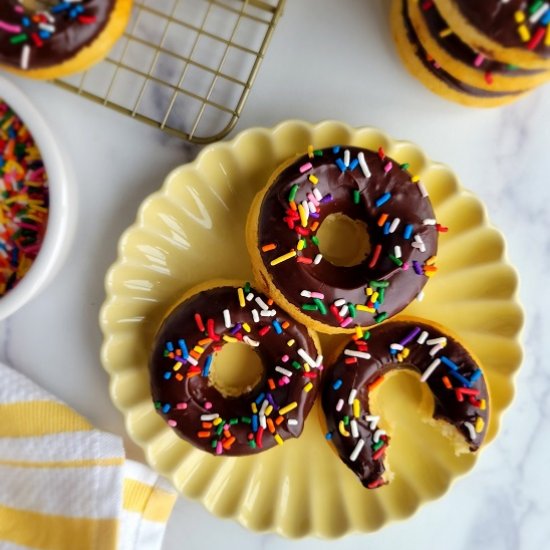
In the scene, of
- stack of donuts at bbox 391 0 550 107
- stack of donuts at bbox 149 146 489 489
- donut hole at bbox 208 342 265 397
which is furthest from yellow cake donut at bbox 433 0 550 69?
donut hole at bbox 208 342 265 397

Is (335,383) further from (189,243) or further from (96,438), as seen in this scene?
(96,438)

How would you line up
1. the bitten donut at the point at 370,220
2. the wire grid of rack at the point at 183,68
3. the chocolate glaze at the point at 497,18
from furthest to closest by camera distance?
1. the wire grid of rack at the point at 183,68
2. the bitten donut at the point at 370,220
3. the chocolate glaze at the point at 497,18

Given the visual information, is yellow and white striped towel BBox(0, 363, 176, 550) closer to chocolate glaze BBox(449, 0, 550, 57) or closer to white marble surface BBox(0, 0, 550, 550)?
white marble surface BBox(0, 0, 550, 550)

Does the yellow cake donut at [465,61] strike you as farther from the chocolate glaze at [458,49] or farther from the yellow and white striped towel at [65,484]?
the yellow and white striped towel at [65,484]

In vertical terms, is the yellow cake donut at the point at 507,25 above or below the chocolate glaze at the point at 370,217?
above

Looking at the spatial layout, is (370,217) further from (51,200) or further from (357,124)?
(51,200)

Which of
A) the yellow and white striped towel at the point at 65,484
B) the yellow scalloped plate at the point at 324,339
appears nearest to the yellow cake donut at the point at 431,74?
the yellow scalloped plate at the point at 324,339

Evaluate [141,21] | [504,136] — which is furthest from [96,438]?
[504,136]

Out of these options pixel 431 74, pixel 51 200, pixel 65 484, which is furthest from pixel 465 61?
pixel 65 484
